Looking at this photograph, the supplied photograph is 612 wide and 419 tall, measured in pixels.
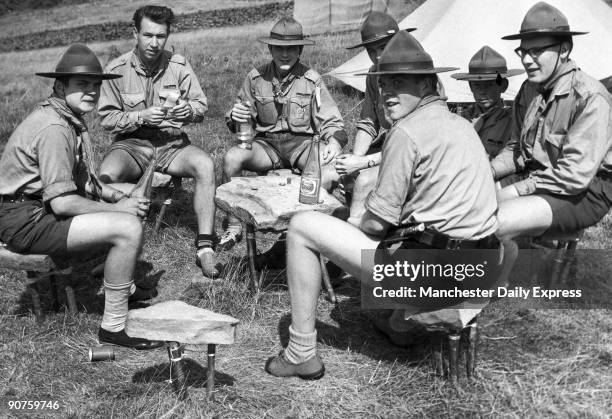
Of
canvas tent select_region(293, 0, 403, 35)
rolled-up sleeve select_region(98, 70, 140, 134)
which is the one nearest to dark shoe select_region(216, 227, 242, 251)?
rolled-up sleeve select_region(98, 70, 140, 134)

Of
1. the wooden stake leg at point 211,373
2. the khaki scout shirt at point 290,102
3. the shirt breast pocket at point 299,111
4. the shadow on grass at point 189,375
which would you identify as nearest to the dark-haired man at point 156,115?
the khaki scout shirt at point 290,102

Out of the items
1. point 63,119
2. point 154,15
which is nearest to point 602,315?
point 63,119

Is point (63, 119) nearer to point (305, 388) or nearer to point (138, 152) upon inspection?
point (138, 152)

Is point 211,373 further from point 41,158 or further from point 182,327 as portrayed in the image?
point 41,158

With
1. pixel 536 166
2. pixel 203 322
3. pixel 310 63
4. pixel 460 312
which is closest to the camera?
pixel 203 322

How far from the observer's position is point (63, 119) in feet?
14.0

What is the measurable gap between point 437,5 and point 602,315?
222 inches

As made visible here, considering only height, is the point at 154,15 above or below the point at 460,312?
above

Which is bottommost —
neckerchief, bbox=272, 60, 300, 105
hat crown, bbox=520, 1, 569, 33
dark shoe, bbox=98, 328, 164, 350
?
dark shoe, bbox=98, 328, 164, 350

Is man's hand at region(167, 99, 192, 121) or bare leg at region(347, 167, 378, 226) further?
man's hand at region(167, 99, 192, 121)

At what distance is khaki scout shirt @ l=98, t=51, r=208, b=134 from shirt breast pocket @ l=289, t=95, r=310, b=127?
2.47 ft

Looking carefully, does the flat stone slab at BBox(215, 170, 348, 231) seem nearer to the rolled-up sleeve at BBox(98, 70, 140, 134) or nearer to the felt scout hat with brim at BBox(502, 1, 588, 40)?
the rolled-up sleeve at BBox(98, 70, 140, 134)

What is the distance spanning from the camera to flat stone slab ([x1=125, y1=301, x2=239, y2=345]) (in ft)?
10.6

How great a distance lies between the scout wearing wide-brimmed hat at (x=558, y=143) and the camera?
13.1ft
